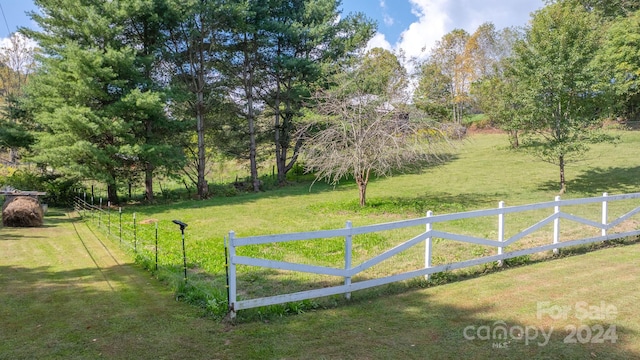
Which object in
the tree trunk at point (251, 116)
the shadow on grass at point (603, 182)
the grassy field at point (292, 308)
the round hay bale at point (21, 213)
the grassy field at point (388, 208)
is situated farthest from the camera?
the tree trunk at point (251, 116)

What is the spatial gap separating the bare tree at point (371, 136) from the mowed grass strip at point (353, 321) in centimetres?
736

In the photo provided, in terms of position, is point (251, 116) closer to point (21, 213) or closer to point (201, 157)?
point (201, 157)

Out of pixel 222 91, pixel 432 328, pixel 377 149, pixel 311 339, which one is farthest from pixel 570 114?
pixel 222 91

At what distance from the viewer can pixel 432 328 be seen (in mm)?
4273

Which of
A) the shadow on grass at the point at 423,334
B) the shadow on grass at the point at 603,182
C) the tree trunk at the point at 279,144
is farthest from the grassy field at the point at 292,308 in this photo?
the tree trunk at the point at 279,144

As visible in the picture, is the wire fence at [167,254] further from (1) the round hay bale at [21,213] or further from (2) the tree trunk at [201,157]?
(2) the tree trunk at [201,157]

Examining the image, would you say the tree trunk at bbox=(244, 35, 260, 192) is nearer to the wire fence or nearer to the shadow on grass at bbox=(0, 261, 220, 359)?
the wire fence

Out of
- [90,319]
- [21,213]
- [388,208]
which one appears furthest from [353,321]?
[21,213]

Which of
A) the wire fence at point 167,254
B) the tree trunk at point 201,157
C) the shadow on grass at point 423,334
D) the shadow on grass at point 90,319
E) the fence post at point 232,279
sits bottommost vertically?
the shadow on grass at point 423,334

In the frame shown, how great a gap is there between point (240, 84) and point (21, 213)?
14825mm

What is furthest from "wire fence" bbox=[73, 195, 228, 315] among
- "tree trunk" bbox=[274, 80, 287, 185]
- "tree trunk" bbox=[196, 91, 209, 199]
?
"tree trunk" bbox=[274, 80, 287, 185]

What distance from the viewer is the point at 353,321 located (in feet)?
15.1

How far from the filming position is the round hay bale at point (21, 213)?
12797 mm

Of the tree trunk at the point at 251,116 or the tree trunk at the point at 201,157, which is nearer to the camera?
the tree trunk at the point at 201,157
